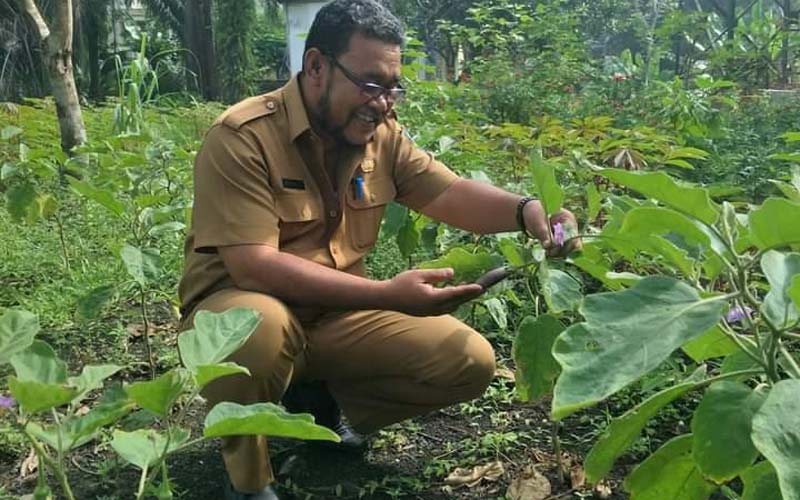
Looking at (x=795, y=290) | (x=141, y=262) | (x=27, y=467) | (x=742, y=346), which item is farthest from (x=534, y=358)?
(x=27, y=467)

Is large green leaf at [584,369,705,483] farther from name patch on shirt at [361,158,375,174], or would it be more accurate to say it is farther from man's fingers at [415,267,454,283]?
name patch on shirt at [361,158,375,174]

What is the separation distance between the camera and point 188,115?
7.50 metres

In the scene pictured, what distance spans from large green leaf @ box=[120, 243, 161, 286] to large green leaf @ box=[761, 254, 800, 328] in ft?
5.90

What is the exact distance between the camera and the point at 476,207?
2.41 meters

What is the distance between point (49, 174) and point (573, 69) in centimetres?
517

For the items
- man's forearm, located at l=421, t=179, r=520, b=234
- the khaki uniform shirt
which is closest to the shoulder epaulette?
the khaki uniform shirt

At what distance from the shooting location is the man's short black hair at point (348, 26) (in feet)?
7.24

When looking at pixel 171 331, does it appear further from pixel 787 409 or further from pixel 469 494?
pixel 787 409

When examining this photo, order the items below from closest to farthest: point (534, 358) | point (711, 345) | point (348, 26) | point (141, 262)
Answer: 1. point (711, 345)
2. point (534, 358)
3. point (348, 26)
4. point (141, 262)

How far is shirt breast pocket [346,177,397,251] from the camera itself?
2.40 m

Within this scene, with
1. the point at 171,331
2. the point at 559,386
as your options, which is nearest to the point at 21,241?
the point at 171,331

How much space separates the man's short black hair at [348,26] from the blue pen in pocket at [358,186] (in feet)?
1.09

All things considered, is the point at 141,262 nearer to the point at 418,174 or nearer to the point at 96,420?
the point at 418,174

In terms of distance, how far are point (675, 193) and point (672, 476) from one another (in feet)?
1.43
